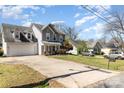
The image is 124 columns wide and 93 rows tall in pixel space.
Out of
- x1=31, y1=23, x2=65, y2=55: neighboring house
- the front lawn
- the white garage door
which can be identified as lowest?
the front lawn

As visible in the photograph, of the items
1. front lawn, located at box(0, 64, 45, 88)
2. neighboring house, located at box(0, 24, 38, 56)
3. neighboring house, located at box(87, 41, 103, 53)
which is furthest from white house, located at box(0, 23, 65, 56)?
front lawn, located at box(0, 64, 45, 88)

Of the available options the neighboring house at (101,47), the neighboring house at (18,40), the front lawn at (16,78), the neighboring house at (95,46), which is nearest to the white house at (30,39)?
the neighboring house at (18,40)

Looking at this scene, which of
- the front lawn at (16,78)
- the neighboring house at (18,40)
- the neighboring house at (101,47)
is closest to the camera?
the front lawn at (16,78)

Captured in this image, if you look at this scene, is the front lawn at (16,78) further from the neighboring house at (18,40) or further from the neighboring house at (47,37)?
the neighboring house at (47,37)

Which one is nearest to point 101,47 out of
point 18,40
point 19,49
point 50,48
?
point 50,48

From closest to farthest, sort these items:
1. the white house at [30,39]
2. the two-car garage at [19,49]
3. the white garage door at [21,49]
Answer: the two-car garage at [19,49] < the white garage door at [21,49] < the white house at [30,39]

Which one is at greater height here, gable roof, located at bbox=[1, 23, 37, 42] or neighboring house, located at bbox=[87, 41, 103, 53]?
gable roof, located at bbox=[1, 23, 37, 42]

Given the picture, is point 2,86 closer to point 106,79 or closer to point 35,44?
point 106,79

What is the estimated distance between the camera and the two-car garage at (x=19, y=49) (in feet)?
72.8

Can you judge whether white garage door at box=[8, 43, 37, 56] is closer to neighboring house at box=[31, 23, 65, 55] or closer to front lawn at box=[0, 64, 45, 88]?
neighboring house at box=[31, 23, 65, 55]

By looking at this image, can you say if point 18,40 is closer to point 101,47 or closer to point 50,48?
point 50,48

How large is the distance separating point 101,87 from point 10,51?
1481cm

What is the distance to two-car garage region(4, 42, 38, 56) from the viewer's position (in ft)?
72.8

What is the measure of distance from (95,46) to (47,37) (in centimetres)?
1521
